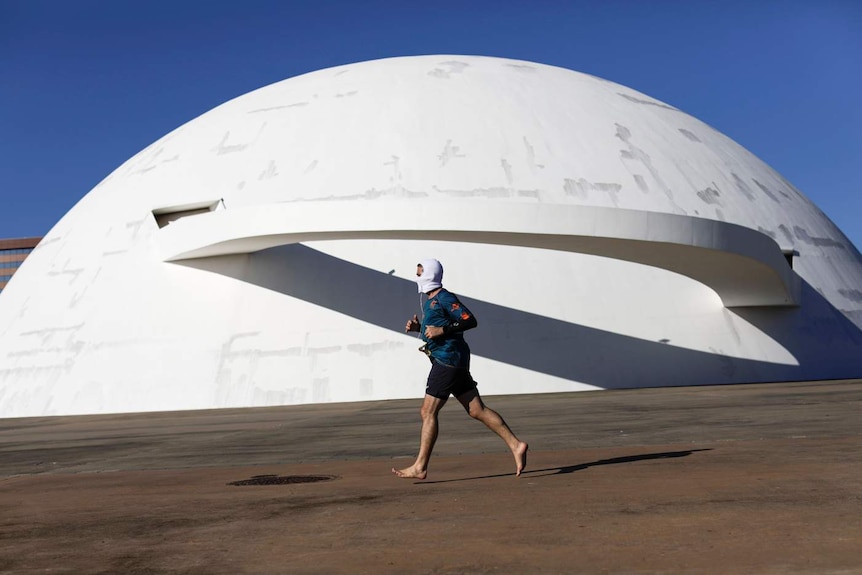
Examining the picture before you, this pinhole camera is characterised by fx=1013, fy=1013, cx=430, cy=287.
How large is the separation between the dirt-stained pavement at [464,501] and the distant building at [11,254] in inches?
Result: 4486

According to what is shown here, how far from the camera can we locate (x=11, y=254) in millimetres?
119500

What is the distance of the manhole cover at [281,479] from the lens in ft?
25.0

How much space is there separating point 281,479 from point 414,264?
15110 millimetres

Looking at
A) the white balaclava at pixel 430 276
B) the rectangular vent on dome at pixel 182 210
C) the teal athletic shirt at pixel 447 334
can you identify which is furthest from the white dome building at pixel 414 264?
the teal athletic shirt at pixel 447 334

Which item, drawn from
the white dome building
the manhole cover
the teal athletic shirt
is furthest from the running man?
the white dome building

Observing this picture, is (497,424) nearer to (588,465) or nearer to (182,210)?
(588,465)

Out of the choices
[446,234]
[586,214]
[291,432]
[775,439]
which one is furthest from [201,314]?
[775,439]

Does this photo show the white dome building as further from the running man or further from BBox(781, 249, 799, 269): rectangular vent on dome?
the running man

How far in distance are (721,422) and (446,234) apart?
9513 mm

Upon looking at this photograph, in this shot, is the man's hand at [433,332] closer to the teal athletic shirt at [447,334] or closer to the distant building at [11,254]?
the teal athletic shirt at [447,334]

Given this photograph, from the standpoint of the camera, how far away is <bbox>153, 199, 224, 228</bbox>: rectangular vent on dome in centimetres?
2392

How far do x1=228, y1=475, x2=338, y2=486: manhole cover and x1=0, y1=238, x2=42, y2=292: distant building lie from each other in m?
118

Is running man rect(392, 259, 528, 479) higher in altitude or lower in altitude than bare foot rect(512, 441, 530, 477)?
higher

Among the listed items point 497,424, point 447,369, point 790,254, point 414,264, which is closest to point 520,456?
point 497,424
